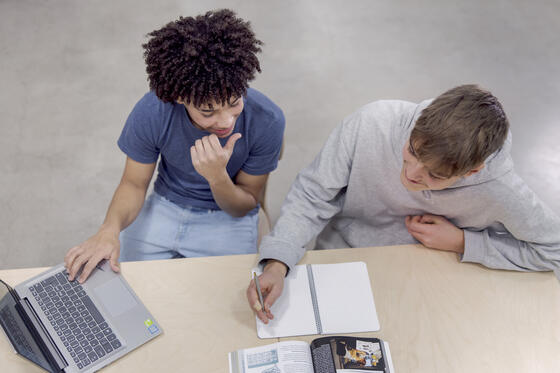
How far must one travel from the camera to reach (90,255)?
110cm

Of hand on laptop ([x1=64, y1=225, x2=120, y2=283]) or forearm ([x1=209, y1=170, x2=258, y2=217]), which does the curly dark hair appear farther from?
hand on laptop ([x1=64, y1=225, x2=120, y2=283])

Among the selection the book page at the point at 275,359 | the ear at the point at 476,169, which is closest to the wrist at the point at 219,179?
the book page at the point at 275,359

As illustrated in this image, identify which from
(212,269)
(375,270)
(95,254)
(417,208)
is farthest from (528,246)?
(95,254)

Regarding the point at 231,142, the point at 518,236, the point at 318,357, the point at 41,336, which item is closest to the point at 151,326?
the point at 41,336

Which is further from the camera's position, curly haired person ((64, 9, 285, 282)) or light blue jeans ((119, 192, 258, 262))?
light blue jeans ((119, 192, 258, 262))

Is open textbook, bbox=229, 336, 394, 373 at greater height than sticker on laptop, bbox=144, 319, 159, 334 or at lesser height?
lesser

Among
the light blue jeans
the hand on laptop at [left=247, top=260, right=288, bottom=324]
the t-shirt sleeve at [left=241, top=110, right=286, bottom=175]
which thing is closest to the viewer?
the hand on laptop at [left=247, top=260, right=288, bottom=324]

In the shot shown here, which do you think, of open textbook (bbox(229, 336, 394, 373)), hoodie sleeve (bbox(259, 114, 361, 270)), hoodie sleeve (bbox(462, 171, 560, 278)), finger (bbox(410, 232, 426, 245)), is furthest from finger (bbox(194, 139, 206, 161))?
hoodie sleeve (bbox(462, 171, 560, 278))

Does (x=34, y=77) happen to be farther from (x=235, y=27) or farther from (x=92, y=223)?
(x=235, y=27)

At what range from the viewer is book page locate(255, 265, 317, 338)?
1.04 m

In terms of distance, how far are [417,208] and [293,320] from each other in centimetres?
46

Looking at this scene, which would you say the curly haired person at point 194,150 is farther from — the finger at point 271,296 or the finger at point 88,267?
the finger at point 271,296

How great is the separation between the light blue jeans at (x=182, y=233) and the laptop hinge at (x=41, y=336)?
0.35m

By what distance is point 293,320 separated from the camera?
106 cm
